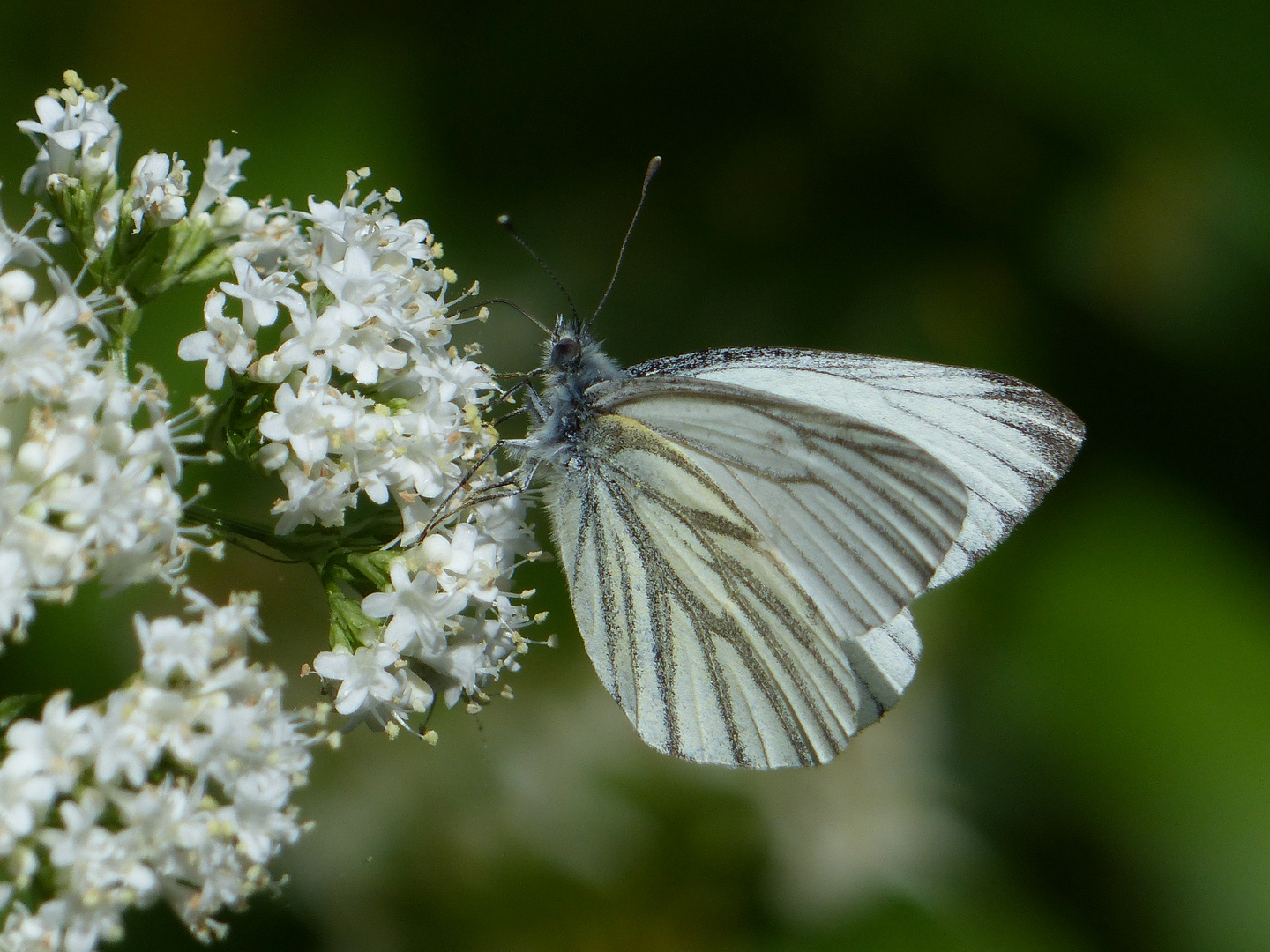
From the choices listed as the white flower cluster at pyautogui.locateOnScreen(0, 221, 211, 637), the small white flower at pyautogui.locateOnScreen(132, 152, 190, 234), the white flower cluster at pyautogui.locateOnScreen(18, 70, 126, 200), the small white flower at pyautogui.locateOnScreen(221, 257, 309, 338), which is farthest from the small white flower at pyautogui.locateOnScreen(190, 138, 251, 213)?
the white flower cluster at pyautogui.locateOnScreen(0, 221, 211, 637)

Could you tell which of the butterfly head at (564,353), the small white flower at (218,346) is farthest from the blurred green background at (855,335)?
the butterfly head at (564,353)

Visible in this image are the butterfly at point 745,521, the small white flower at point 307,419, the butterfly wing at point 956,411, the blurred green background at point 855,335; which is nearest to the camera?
the small white flower at point 307,419

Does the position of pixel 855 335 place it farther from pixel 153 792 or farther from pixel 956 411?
pixel 153 792

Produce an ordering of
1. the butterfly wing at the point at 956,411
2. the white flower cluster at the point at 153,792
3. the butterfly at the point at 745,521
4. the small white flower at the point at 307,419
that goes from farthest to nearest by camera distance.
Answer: the butterfly wing at the point at 956,411
the butterfly at the point at 745,521
the small white flower at the point at 307,419
the white flower cluster at the point at 153,792

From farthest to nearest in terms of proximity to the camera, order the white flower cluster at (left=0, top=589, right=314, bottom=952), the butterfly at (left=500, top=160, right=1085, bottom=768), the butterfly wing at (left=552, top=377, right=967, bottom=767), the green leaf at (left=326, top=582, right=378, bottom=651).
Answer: the butterfly at (left=500, top=160, right=1085, bottom=768) → the butterfly wing at (left=552, top=377, right=967, bottom=767) → the green leaf at (left=326, top=582, right=378, bottom=651) → the white flower cluster at (left=0, top=589, right=314, bottom=952)

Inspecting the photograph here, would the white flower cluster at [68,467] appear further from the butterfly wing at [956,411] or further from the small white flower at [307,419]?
the butterfly wing at [956,411]

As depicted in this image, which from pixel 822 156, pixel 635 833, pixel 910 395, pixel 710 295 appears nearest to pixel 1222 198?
pixel 822 156

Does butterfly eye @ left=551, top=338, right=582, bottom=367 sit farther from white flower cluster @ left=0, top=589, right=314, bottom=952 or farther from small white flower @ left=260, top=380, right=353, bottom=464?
white flower cluster @ left=0, top=589, right=314, bottom=952
